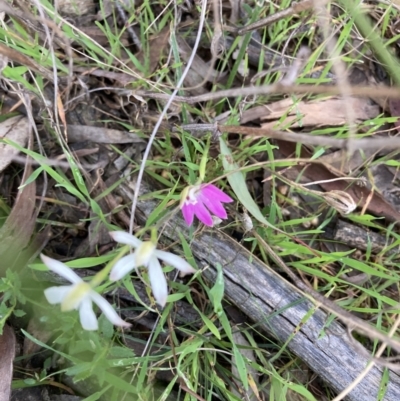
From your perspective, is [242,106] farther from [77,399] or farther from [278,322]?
[77,399]


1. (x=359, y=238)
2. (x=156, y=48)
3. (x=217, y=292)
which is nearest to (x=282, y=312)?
(x=217, y=292)

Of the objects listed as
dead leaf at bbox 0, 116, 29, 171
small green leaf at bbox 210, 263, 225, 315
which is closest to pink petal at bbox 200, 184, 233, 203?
small green leaf at bbox 210, 263, 225, 315

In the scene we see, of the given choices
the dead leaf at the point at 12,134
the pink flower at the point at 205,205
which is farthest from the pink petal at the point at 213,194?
the dead leaf at the point at 12,134

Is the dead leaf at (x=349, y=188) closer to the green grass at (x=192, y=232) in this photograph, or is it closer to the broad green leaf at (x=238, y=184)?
the green grass at (x=192, y=232)

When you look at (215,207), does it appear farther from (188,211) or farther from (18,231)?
(18,231)

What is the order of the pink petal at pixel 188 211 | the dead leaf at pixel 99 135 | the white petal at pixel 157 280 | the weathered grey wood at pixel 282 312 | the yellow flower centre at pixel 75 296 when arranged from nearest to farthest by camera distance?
the yellow flower centre at pixel 75 296
the white petal at pixel 157 280
the pink petal at pixel 188 211
the weathered grey wood at pixel 282 312
the dead leaf at pixel 99 135

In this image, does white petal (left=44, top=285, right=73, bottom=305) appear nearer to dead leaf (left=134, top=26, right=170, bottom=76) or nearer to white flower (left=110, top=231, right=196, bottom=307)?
white flower (left=110, top=231, right=196, bottom=307)
